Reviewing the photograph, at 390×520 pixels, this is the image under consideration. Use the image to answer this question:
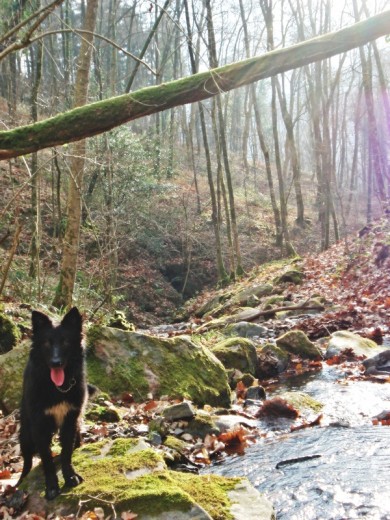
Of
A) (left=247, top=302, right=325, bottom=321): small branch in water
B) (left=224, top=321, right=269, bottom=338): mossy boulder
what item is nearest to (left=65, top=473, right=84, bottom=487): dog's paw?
(left=224, top=321, right=269, bottom=338): mossy boulder

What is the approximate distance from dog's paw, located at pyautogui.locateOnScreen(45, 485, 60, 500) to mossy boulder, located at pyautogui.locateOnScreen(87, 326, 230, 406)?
3.06m

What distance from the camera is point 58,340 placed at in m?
3.77

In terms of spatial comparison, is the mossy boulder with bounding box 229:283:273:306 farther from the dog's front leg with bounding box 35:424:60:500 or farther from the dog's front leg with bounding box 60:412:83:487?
the dog's front leg with bounding box 35:424:60:500

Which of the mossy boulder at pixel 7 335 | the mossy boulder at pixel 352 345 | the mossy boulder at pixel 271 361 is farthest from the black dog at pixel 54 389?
the mossy boulder at pixel 352 345

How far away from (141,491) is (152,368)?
11.7ft

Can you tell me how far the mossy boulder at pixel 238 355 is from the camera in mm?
8703

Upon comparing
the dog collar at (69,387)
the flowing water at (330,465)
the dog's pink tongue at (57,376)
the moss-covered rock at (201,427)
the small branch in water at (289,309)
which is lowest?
the flowing water at (330,465)

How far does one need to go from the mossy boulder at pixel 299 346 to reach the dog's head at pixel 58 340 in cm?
647

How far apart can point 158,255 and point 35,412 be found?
2008cm

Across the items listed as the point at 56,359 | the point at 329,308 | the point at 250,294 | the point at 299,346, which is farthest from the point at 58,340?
the point at 250,294

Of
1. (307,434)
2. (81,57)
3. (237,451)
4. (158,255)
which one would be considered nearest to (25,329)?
(237,451)

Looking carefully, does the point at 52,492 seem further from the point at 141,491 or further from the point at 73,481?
the point at 141,491

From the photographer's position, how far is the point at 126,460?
398 centimetres

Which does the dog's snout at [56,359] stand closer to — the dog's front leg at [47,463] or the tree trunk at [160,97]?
the dog's front leg at [47,463]
